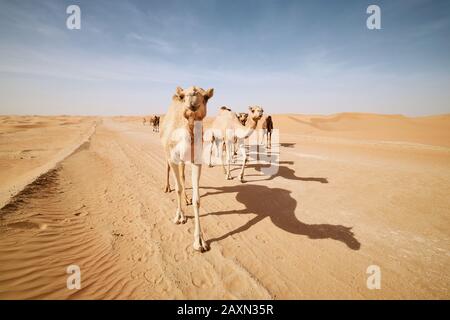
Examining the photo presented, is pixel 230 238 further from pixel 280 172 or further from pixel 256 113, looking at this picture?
pixel 280 172

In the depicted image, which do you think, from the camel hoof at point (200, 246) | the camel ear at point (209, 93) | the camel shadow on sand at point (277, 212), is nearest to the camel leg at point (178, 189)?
the camel shadow on sand at point (277, 212)

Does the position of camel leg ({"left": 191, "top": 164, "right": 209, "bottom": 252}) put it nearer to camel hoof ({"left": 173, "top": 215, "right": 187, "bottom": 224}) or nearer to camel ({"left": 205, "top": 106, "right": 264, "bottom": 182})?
camel hoof ({"left": 173, "top": 215, "right": 187, "bottom": 224})

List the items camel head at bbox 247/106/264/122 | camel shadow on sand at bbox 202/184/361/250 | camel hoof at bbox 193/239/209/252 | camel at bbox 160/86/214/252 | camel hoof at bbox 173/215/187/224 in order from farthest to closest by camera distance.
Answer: camel head at bbox 247/106/264/122 < camel hoof at bbox 173/215/187/224 < camel shadow on sand at bbox 202/184/361/250 < camel hoof at bbox 193/239/209/252 < camel at bbox 160/86/214/252

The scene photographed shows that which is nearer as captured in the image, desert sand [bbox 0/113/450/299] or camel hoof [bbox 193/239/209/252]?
desert sand [bbox 0/113/450/299]

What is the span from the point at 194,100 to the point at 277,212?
426 centimetres

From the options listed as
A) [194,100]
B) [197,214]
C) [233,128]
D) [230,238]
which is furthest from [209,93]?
[233,128]

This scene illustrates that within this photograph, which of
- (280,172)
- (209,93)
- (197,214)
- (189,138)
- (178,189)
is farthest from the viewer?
(280,172)

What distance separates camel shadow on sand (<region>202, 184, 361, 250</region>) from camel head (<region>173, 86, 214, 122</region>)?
111 inches

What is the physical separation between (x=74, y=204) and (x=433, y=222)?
10033mm

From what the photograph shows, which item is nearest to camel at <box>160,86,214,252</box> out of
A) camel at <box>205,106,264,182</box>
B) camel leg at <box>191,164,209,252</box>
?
camel leg at <box>191,164,209,252</box>

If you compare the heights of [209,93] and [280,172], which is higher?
[209,93]

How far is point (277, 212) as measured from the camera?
6.32 m

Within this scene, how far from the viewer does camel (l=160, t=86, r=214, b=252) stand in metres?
3.80

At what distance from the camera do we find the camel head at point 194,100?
12.1 feet
